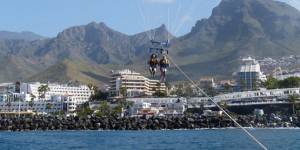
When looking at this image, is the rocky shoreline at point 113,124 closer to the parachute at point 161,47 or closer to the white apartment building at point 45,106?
the parachute at point 161,47

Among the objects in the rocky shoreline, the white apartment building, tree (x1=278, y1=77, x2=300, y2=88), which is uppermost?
tree (x1=278, y1=77, x2=300, y2=88)

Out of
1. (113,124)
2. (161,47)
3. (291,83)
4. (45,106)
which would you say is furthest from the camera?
(45,106)

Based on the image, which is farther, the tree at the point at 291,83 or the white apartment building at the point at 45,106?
the white apartment building at the point at 45,106

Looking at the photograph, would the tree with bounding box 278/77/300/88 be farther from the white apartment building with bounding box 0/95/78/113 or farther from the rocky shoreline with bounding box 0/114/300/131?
the rocky shoreline with bounding box 0/114/300/131

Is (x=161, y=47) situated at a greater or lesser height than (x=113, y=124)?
greater

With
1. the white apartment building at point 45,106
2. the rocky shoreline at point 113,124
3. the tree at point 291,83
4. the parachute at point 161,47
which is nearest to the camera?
the parachute at point 161,47

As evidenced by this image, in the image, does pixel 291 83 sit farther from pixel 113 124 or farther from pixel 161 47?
pixel 161 47

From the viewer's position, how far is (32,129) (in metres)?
95.4

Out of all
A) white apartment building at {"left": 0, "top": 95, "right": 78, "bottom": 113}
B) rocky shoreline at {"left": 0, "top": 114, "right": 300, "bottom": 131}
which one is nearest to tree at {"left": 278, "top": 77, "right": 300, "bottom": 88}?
white apartment building at {"left": 0, "top": 95, "right": 78, "bottom": 113}

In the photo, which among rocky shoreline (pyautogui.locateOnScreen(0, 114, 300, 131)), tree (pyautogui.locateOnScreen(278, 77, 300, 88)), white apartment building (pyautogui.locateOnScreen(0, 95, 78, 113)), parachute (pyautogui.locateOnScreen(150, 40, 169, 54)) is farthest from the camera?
white apartment building (pyautogui.locateOnScreen(0, 95, 78, 113))

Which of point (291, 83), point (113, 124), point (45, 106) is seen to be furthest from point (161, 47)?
point (45, 106)

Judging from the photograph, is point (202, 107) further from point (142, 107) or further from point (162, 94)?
point (162, 94)

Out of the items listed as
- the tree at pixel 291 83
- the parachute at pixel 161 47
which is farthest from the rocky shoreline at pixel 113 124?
the tree at pixel 291 83

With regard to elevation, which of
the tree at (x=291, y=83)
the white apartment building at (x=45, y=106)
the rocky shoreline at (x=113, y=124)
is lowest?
the rocky shoreline at (x=113, y=124)
